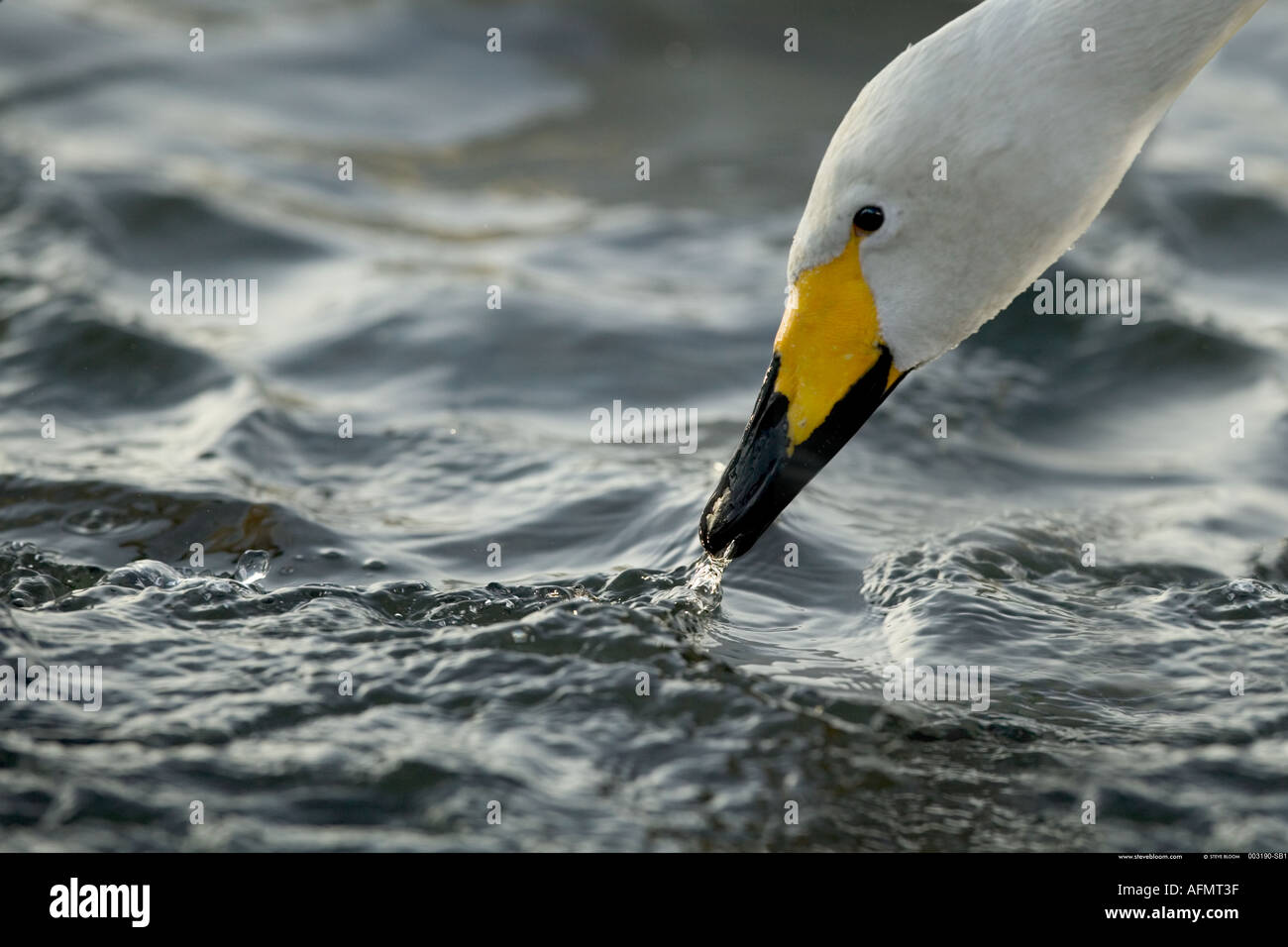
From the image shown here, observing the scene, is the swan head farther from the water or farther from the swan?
the water

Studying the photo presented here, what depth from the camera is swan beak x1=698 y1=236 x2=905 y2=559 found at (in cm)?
496

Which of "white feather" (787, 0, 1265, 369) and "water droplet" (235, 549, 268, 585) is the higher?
"white feather" (787, 0, 1265, 369)

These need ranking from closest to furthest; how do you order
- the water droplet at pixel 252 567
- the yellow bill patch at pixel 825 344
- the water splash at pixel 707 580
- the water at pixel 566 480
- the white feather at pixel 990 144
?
the water at pixel 566 480, the white feather at pixel 990 144, the yellow bill patch at pixel 825 344, the water splash at pixel 707 580, the water droplet at pixel 252 567

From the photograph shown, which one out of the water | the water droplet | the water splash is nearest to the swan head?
the water splash

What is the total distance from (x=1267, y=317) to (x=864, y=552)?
11.7 feet

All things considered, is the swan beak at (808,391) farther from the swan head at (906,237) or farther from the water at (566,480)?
the water at (566,480)

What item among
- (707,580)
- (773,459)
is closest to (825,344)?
(773,459)

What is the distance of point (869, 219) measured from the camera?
15.9 feet

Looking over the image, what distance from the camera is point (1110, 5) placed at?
485cm

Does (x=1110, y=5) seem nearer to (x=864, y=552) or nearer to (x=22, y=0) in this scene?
(x=864, y=552)

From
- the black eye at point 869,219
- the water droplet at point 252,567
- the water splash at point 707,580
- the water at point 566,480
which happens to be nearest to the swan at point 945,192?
the black eye at point 869,219

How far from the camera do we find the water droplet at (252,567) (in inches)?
224

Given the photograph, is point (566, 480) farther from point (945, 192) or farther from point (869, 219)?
point (945, 192)

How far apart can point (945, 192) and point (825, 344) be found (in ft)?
1.94
